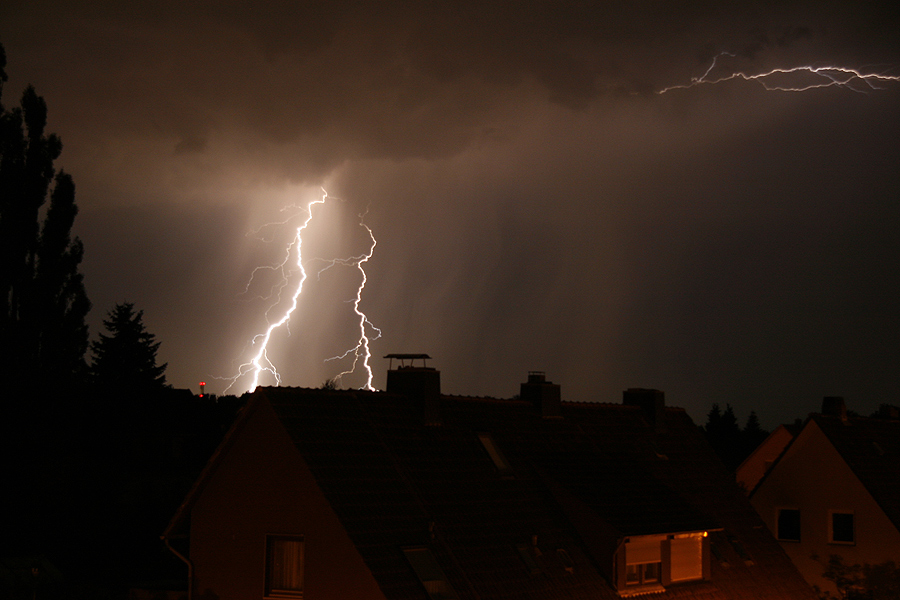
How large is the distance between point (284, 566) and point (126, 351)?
44.0 m

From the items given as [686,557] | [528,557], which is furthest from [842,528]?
[528,557]

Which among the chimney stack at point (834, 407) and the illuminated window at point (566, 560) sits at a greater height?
the chimney stack at point (834, 407)

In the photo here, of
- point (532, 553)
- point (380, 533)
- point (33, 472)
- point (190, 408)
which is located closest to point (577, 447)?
point (532, 553)

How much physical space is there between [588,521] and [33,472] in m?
22.3

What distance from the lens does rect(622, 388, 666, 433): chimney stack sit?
27.5 metres

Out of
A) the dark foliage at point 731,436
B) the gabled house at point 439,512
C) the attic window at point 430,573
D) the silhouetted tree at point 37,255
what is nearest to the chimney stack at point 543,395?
the gabled house at point 439,512

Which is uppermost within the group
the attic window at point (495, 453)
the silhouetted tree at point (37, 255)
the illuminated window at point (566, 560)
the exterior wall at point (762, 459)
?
the silhouetted tree at point (37, 255)

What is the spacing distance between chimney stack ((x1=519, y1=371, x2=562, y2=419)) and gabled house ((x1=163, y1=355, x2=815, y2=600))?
46mm

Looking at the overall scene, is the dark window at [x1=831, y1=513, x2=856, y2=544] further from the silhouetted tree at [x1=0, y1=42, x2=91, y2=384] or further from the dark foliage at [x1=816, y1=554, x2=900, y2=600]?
the silhouetted tree at [x1=0, y1=42, x2=91, y2=384]

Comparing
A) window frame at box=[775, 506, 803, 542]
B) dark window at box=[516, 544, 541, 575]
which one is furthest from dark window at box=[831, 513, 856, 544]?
dark window at box=[516, 544, 541, 575]

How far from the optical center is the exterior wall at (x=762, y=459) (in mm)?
44969

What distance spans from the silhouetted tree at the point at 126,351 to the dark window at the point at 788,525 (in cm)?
3776

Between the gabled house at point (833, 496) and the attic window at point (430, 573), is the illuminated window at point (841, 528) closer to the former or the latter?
the gabled house at point (833, 496)

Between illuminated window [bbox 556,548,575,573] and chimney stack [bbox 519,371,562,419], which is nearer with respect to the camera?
illuminated window [bbox 556,548,575,573]
